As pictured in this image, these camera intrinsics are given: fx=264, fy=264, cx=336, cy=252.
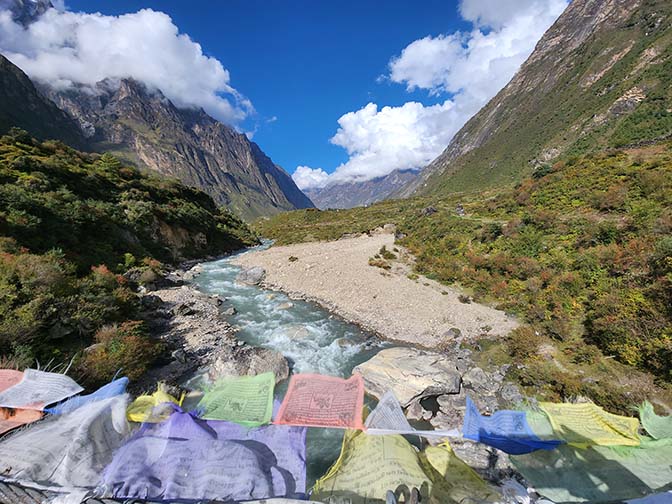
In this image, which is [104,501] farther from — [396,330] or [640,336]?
[640,336]

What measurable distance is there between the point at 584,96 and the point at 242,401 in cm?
11423

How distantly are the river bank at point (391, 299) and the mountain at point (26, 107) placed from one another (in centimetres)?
13522

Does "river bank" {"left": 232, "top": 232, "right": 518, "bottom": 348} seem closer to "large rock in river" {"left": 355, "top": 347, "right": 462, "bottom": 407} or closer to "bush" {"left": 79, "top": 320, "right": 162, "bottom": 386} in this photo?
"large rock in river" {"left": 355, "top": 347, "right": 462, "bottom": 407}

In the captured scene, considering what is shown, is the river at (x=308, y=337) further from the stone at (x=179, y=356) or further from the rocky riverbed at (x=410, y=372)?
the stone at (x=179, y=356)

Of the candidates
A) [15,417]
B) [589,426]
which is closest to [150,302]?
[15,417]

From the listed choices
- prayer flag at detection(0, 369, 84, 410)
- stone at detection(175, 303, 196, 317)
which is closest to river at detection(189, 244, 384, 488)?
stone at detection(175, 303, 196, 317)

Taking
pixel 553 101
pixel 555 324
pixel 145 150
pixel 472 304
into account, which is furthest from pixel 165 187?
pixel 145 150

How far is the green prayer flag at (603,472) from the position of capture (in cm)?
323

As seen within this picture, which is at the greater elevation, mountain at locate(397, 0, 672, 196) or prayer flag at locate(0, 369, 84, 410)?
mountain at locate(397, 0, 672, 196)

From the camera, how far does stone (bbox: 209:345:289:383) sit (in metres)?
7.98

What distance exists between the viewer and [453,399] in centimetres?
711

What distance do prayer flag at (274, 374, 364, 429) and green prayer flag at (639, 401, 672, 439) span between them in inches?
161

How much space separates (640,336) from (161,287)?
836 inches

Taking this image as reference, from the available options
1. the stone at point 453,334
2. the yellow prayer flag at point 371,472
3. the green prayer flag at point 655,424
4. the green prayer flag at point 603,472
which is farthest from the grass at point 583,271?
the yellow prayer flag at point 371,472
